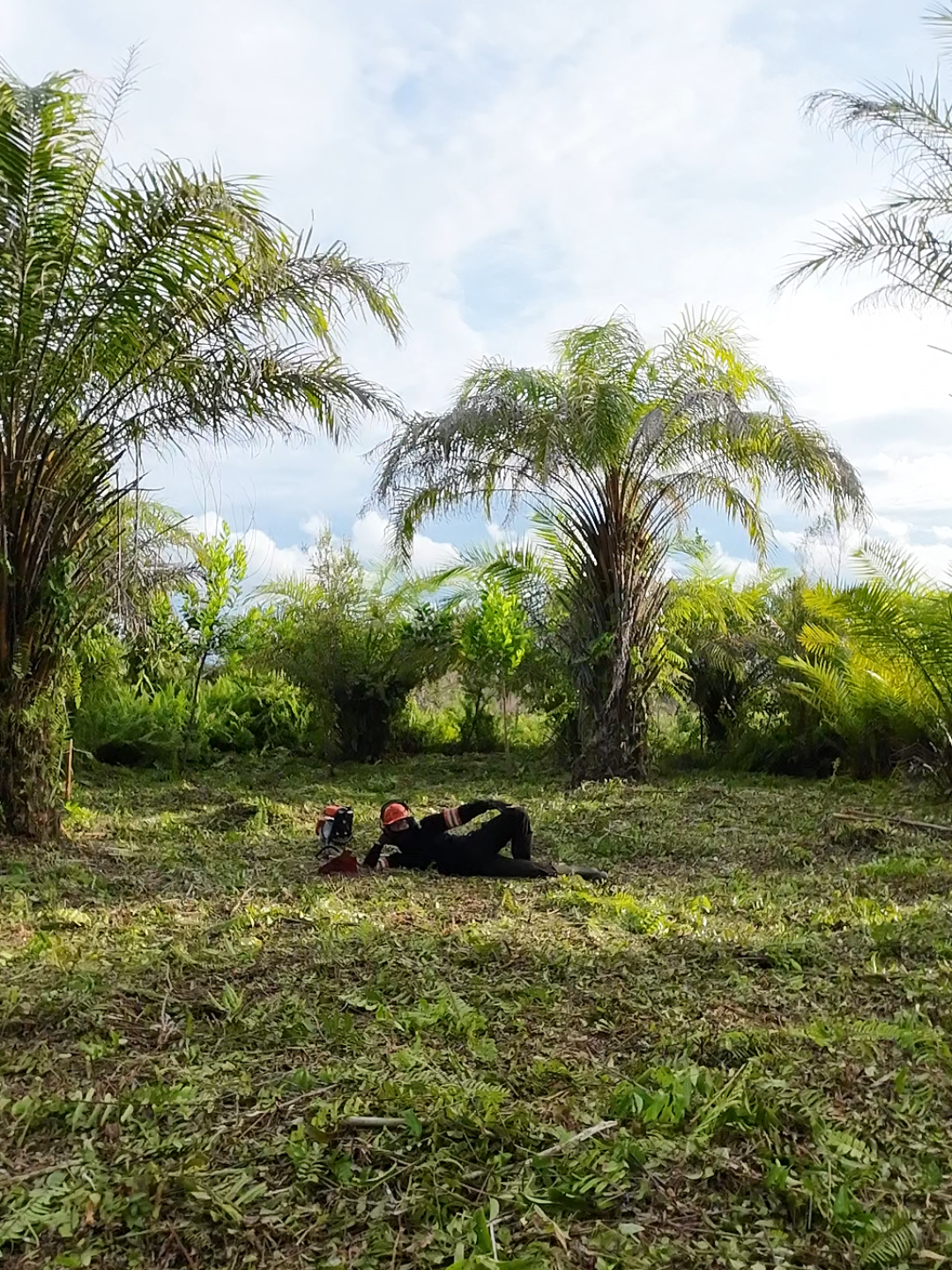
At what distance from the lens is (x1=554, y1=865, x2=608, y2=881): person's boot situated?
5.07 m

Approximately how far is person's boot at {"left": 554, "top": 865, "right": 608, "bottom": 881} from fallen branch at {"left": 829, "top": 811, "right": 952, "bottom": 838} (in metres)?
2.23

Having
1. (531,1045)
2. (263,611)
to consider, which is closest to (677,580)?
(263,611)

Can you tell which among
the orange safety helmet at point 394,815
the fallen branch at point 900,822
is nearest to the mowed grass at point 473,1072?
the orange safety helmet at point 394,815

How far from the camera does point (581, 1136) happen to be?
2.18 metres

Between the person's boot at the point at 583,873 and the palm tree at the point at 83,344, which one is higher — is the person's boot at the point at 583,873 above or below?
below

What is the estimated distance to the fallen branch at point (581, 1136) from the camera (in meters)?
2.13

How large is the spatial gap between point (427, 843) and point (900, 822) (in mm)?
3323

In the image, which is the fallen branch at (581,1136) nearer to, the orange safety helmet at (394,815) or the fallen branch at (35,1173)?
the fallen branch at (35,1173)

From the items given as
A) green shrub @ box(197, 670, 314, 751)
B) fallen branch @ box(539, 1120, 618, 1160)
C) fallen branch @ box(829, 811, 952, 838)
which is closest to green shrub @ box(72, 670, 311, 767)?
green shrub @ box(197, 670, 314, 751)

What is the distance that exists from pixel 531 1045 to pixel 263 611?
31.4ft

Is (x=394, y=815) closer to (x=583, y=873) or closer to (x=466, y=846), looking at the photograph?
(x=466, y=846)

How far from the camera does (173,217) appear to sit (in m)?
5.53

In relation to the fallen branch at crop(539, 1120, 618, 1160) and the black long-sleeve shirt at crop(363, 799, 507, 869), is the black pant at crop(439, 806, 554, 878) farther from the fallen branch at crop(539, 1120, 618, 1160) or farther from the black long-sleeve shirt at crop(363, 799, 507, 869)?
the fallen branch at crop(539, 1120, 618, 1160)

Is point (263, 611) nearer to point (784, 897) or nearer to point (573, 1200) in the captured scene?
point (784, 897)
